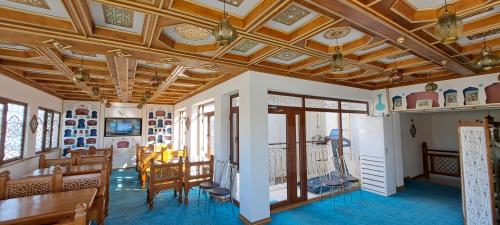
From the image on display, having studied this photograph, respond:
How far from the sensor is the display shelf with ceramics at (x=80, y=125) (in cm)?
733

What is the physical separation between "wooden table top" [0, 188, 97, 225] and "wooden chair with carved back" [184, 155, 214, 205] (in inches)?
78.8

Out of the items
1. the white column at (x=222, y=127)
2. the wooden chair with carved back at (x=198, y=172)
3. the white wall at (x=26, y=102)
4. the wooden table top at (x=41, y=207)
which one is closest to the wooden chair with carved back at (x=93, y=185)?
the wooden table top at (x=41, y=207)

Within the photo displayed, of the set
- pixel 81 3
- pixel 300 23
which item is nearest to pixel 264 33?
pixel 300 23

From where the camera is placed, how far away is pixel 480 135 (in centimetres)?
298

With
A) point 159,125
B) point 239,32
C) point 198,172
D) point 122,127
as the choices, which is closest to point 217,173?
point 198,172

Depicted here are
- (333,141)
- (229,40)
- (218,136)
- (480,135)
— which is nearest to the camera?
(229,40)

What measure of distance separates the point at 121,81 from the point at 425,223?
5859mm

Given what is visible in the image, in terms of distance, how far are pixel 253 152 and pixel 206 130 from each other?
2700mm

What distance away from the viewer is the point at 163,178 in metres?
4.23

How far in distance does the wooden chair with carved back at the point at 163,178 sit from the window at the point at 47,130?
332 centimetres

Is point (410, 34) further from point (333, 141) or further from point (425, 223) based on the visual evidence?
point (333, 141)

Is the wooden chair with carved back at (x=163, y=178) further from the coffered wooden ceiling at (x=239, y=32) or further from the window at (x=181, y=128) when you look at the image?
the window at (x=181, y=128)

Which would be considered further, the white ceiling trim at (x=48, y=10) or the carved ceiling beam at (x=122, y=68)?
the carved ceiling beam at (x=122, y=68)

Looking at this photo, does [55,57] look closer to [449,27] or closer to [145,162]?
[145,162]
